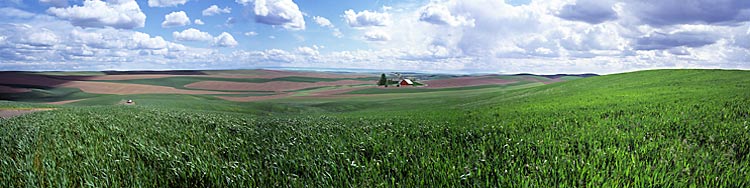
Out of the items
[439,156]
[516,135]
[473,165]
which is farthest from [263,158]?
[516,135]

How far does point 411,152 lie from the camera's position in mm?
6207

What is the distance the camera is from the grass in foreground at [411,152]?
199 inches

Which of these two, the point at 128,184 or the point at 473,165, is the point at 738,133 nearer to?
the point at 473,165

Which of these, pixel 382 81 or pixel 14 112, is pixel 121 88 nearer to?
pixel 14 112

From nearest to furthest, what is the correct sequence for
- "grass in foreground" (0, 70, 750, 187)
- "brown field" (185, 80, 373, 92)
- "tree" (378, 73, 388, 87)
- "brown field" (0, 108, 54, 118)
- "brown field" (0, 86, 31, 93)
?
"grass in foreground" (0, 70, 750, 187) → "brown field" (0, 86, 31, 93) → "brown field" (0, 108, 54, 118) → "brown field" (185, 80, 373, 92) → "tree" (378, 73, 388, 87)

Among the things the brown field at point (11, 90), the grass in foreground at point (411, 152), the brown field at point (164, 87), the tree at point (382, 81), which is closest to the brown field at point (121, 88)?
the brown field at point (164, 87)

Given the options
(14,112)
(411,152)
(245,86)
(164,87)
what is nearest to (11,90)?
(14,112)

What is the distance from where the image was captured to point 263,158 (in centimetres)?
603

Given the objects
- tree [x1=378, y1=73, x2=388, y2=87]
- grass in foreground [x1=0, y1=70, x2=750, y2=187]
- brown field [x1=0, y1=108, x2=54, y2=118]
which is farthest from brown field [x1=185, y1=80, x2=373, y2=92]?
tree [x1=378, y1=73, x2=388, y2=87]

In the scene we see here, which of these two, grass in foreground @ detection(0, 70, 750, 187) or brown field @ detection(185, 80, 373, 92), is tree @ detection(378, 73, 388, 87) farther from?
grass in foreground @ detection(0, 70, 750, 187)

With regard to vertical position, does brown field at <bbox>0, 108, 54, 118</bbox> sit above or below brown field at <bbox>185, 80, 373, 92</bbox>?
below

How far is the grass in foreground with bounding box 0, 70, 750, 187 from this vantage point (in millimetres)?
5055

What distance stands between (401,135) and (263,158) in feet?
8.55

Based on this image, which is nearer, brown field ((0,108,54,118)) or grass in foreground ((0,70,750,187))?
grass in foreground ((0,70,750,187))
